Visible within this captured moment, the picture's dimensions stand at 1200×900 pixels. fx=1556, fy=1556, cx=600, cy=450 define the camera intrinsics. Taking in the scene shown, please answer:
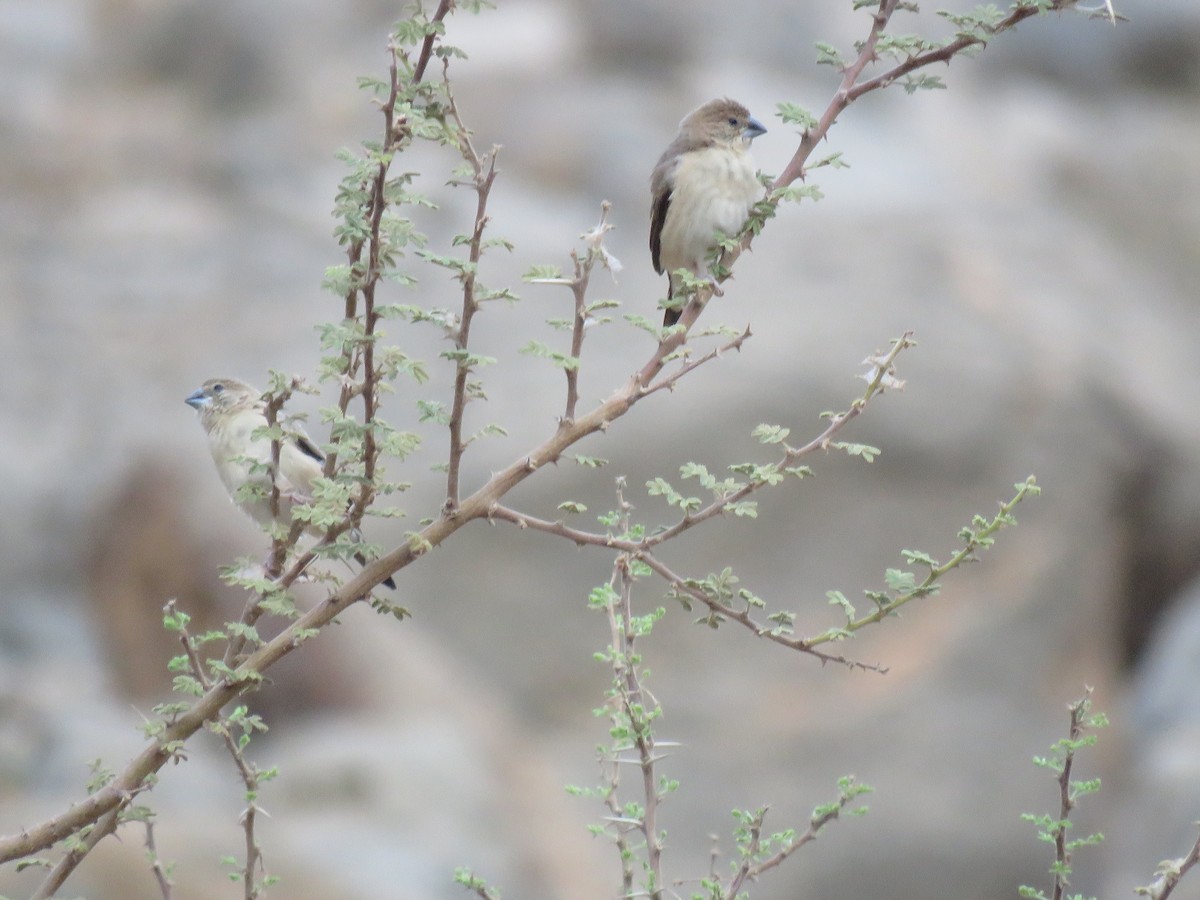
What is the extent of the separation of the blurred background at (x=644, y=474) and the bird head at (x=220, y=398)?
3094 millimetres

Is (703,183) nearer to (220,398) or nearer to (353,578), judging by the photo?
(220,398)

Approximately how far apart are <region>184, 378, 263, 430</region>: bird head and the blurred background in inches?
122

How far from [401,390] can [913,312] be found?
12.6ft

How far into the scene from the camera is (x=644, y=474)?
34.1 feet

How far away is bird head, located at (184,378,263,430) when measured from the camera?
16.8 ft

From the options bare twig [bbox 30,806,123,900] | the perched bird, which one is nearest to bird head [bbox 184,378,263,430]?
the perched bird

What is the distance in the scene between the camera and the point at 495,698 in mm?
10422

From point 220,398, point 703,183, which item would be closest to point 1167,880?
point 703,183

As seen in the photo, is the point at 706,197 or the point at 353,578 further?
the point at 706,197

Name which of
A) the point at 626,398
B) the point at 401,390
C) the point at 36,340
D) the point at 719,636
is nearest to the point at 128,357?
the point at 36,340

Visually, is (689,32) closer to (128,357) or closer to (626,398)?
(128,357)

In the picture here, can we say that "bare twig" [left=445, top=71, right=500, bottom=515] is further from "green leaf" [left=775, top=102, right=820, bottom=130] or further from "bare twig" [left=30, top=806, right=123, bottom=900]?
"bare twig" [left=30, top=806, right=123, bottom=900]

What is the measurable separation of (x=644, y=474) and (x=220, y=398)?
548 cm


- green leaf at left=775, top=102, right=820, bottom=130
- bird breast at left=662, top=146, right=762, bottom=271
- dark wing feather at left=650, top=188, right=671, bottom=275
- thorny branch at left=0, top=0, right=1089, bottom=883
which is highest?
dark wing feather at left=650, top=188, right=671, bottom=275
